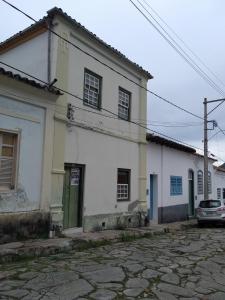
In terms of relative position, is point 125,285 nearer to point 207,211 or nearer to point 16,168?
point 16,168

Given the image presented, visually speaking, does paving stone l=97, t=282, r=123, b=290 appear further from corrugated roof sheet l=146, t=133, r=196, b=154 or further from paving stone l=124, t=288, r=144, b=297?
corrugated roof sheet l=146, t=133, r=196, b=154

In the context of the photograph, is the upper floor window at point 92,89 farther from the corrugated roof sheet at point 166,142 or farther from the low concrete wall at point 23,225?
the low concrete wall at point 23,225

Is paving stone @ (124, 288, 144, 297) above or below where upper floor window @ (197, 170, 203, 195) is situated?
below

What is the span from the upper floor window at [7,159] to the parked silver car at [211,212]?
11290 millimetres

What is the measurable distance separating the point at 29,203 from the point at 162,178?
931 cm

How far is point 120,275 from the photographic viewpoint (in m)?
7.06

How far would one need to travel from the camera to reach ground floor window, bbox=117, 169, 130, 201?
14.3 m

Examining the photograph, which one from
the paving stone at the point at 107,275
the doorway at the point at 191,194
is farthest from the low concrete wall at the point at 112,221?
the doorway at the point at 191,194

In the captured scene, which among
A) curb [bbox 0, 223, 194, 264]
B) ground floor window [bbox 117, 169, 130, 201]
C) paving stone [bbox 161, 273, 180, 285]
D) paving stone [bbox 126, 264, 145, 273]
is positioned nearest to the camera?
paving stone [bbox 161, 273, 180, 285]

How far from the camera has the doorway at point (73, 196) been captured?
1166 cm

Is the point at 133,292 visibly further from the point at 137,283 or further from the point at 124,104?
the point at 124,104

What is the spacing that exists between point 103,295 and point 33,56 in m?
8.42

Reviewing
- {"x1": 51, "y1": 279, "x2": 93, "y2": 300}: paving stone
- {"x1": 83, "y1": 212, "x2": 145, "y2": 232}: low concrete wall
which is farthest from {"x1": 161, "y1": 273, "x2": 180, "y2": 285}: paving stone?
{"x1": 83, "y1": 212, "x2": 145, "y2": 232}: low concrete wall

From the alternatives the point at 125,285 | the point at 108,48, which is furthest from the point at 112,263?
the point at 108,48
